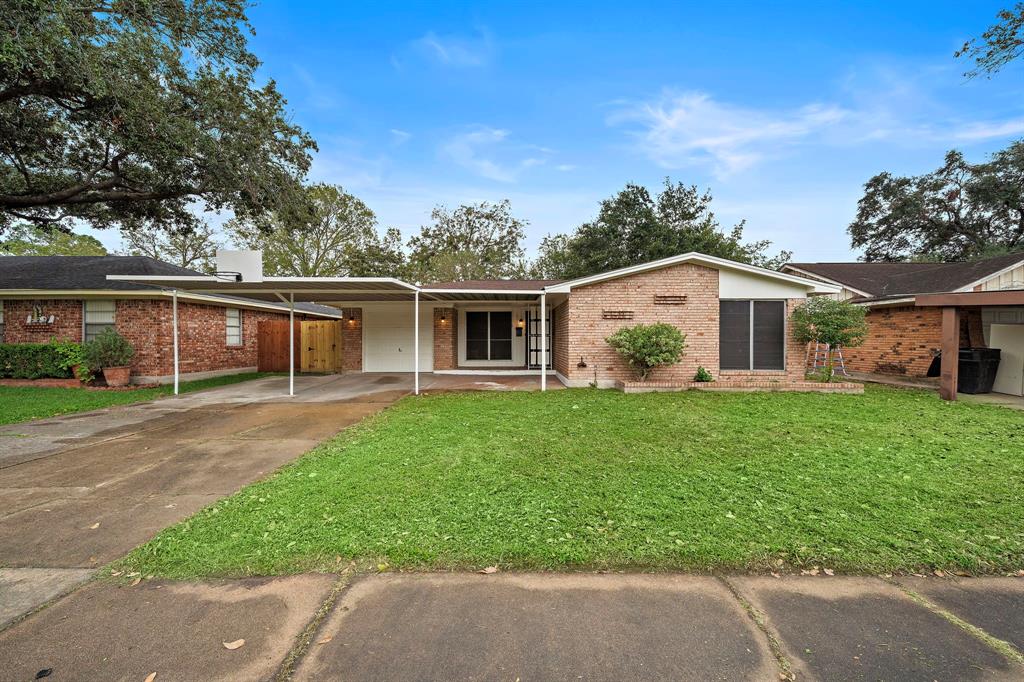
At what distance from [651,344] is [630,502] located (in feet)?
21.5

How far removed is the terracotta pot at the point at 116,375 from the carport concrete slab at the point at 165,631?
11337 millimetres

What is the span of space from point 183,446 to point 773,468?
23.8 feet

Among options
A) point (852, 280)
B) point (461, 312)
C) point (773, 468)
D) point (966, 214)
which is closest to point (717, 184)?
point (966, 214)

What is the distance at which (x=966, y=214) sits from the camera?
78.6 ft

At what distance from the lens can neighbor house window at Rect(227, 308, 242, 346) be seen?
14164mm


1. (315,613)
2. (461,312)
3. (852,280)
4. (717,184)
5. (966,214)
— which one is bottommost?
(315,613)

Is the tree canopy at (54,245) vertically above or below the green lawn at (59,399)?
above

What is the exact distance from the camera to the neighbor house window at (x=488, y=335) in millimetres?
14781

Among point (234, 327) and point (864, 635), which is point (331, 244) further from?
point (864, 635)

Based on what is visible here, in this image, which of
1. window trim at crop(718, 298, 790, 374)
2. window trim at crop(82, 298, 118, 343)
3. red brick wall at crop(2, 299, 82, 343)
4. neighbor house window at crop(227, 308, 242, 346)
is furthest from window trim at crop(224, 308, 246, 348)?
window trim at crop(718, 298, 790, 374)

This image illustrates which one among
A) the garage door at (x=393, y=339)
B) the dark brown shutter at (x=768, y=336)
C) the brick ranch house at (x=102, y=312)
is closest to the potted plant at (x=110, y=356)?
the brick ranch house at (x=102, y=312)

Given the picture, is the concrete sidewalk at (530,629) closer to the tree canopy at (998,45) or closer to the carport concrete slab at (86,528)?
the carport concrete slab at (86,528)

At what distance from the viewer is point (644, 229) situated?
27.3 m

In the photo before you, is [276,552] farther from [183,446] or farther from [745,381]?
[745,381]
